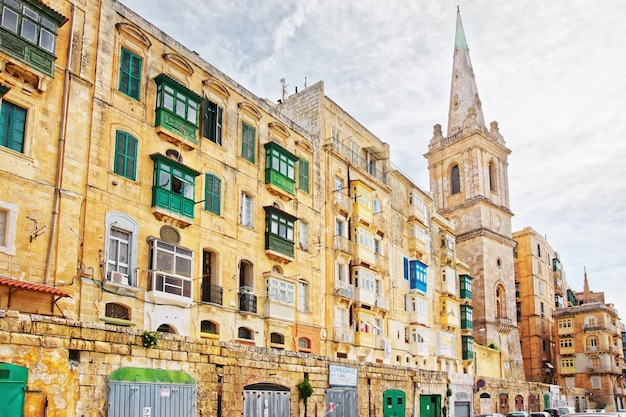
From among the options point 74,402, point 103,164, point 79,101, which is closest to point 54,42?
point 79,101

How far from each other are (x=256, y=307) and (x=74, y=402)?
1360 cm

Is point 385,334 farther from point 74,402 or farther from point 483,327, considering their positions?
point 74,402

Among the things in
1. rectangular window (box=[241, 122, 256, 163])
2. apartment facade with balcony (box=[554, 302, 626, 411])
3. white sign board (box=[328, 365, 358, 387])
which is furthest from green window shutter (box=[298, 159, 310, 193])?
apartment facade with balcony (box=[554, 302, 626, 411])

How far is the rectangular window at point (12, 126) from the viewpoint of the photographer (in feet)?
63.4

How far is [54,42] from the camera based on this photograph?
68.1ft

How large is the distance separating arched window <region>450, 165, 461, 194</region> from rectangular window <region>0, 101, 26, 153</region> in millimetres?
48406

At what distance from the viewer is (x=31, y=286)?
1823 centimetres

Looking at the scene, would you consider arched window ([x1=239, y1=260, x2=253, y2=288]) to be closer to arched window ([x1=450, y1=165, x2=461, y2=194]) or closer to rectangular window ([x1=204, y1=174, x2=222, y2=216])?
rectangular window ([x1=204, y1=174, x2=222, y2=216])

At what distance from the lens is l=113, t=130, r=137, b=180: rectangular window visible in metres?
22.9

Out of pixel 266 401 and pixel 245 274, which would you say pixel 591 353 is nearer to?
pixel 245 274

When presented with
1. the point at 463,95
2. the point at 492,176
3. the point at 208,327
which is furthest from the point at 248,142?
the point at 463,95

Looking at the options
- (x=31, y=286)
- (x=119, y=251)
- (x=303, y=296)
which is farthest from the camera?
(x=303, y=296)

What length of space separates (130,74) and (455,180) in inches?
1764

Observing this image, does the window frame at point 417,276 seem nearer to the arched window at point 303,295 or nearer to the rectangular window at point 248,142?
the arched window at point 303,295
